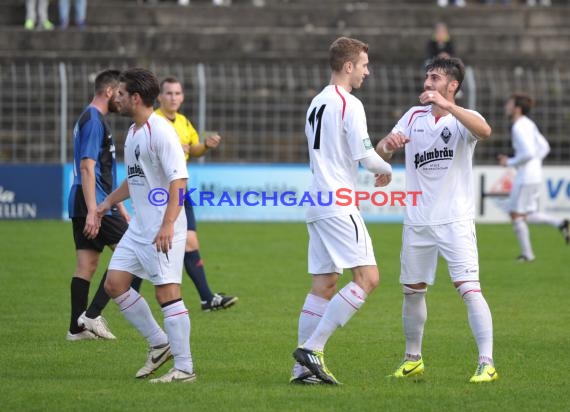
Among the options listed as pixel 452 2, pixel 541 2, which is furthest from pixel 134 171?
pixel 541 2

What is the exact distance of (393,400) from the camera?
784cm

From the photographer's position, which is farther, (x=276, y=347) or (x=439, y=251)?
(x=276, y=347)

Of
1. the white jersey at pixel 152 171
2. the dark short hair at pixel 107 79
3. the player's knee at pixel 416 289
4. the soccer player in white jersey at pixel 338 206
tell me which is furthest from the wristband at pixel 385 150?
the dark short hair at pixel 107 79

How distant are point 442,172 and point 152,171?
2022 millimetres

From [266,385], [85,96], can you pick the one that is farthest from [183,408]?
[85,96]

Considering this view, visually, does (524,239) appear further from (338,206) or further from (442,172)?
(338,206)

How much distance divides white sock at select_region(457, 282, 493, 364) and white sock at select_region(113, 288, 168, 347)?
213 cm

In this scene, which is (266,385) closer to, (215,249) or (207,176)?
(215,249)

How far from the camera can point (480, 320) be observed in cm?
852

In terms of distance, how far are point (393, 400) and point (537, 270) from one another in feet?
29.7

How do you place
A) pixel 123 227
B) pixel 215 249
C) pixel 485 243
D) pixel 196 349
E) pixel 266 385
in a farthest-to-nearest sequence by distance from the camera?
pixel 485 243
pixel 215 249
pixel 123 227
pixel 196 349
pixel 266 385

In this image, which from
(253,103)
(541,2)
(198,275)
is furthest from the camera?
(541,2)

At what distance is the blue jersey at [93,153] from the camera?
416 inches

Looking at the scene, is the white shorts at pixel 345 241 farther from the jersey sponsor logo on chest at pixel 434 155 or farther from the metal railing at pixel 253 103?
the metal railing at pixel 253 103
